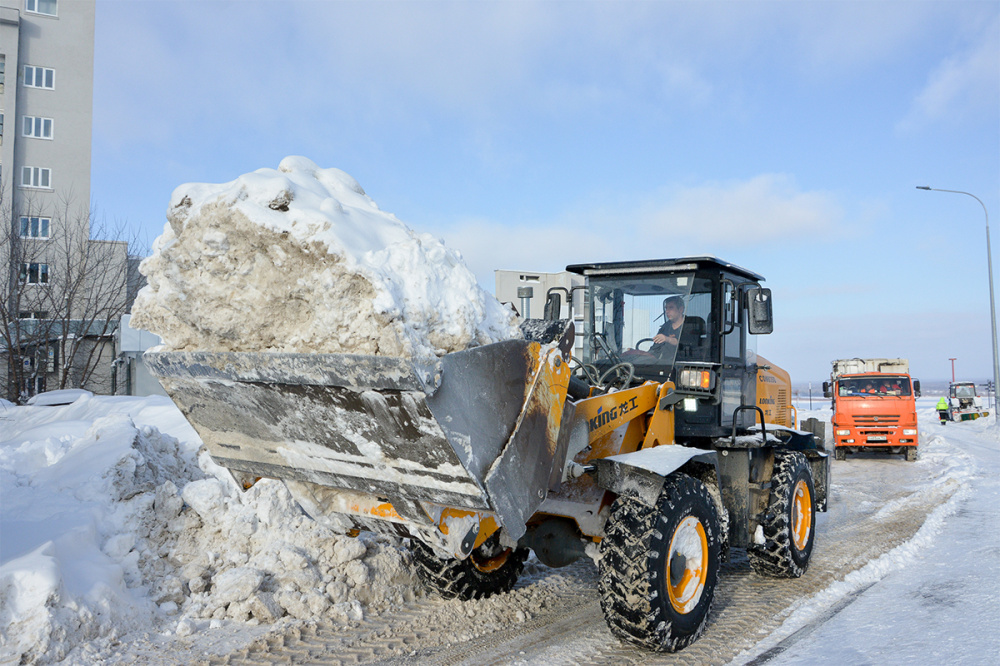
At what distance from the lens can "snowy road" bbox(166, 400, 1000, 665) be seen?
13.7ft

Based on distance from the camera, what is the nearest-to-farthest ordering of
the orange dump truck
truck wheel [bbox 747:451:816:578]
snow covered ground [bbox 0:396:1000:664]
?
1. snow covered ground [bbox 0:396:1000:664]
2. truck wheel [bbox 747:451:816:578]
3. the orange dump truck

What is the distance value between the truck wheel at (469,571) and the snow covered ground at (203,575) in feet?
1.11

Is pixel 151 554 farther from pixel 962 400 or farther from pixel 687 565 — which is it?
pixel 962 400

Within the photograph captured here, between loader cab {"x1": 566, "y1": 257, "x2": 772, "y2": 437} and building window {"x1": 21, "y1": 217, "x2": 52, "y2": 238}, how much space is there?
15468 mm

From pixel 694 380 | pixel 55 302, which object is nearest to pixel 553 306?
pixel 694 380

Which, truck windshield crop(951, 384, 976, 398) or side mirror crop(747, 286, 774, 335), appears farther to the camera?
truck windshield crop(951, 384, 976, 398)

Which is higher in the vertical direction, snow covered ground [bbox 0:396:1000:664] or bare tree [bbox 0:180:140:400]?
bare tree [bbox 0:180:140:400]

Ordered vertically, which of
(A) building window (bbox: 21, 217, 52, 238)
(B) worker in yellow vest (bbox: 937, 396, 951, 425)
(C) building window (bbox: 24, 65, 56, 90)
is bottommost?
(B) worker in yellow vest (bbox: 937, 396, 951, 425)

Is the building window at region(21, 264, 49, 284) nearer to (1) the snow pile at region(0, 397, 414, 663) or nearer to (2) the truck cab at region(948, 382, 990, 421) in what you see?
(1) the snow pile at region(0, 397, 414, 663)

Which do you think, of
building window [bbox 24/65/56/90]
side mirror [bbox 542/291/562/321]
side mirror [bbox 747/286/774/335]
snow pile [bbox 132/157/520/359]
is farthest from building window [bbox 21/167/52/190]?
side mirror [bbox 747/286/774/335]

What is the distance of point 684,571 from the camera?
431cm

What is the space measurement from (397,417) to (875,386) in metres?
17.6

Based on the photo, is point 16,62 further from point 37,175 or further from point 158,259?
point 158,259

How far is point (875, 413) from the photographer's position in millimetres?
16828
